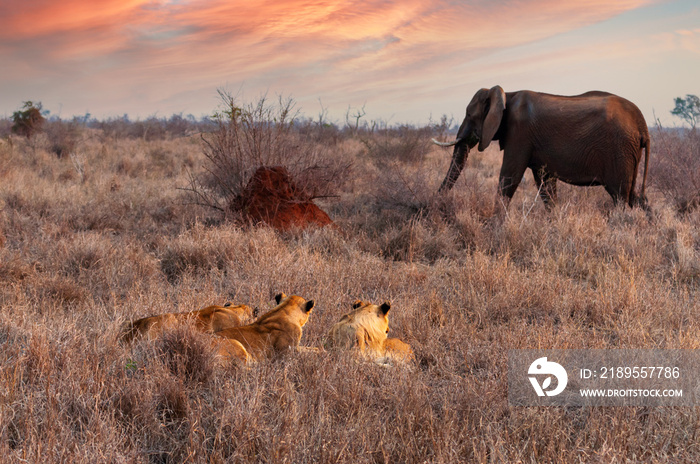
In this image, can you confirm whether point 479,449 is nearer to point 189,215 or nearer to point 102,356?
point 102,356

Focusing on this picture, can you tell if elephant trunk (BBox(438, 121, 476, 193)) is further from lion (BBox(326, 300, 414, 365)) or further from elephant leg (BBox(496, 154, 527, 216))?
lion (BBox(326, 300, 414, 365))

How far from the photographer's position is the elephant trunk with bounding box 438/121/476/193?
9.23 m

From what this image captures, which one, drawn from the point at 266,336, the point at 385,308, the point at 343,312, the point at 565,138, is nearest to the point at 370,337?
the point at 385,308

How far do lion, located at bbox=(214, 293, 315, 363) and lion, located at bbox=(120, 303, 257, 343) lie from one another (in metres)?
0.14

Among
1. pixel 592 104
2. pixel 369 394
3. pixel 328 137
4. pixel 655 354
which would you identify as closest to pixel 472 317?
pixel 655 354

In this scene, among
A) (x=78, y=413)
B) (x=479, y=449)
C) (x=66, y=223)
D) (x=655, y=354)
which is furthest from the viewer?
(x=66, y=223)

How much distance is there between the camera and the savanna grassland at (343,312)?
2.55 meters

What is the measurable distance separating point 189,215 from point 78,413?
6.35 m

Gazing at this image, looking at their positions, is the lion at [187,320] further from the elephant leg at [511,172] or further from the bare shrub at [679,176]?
the bare shrub at [679,176]

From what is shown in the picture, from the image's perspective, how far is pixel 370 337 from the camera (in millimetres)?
3543

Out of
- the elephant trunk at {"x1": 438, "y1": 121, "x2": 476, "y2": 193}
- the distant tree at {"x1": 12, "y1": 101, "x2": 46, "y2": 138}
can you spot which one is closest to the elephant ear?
the elephant trunk at {"x1": 438, "y1": 121, "x2": 476, "y2": 193}

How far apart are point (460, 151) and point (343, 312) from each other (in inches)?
234

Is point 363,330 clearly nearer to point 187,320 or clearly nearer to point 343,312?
point 343,312

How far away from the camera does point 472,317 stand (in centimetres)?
448
